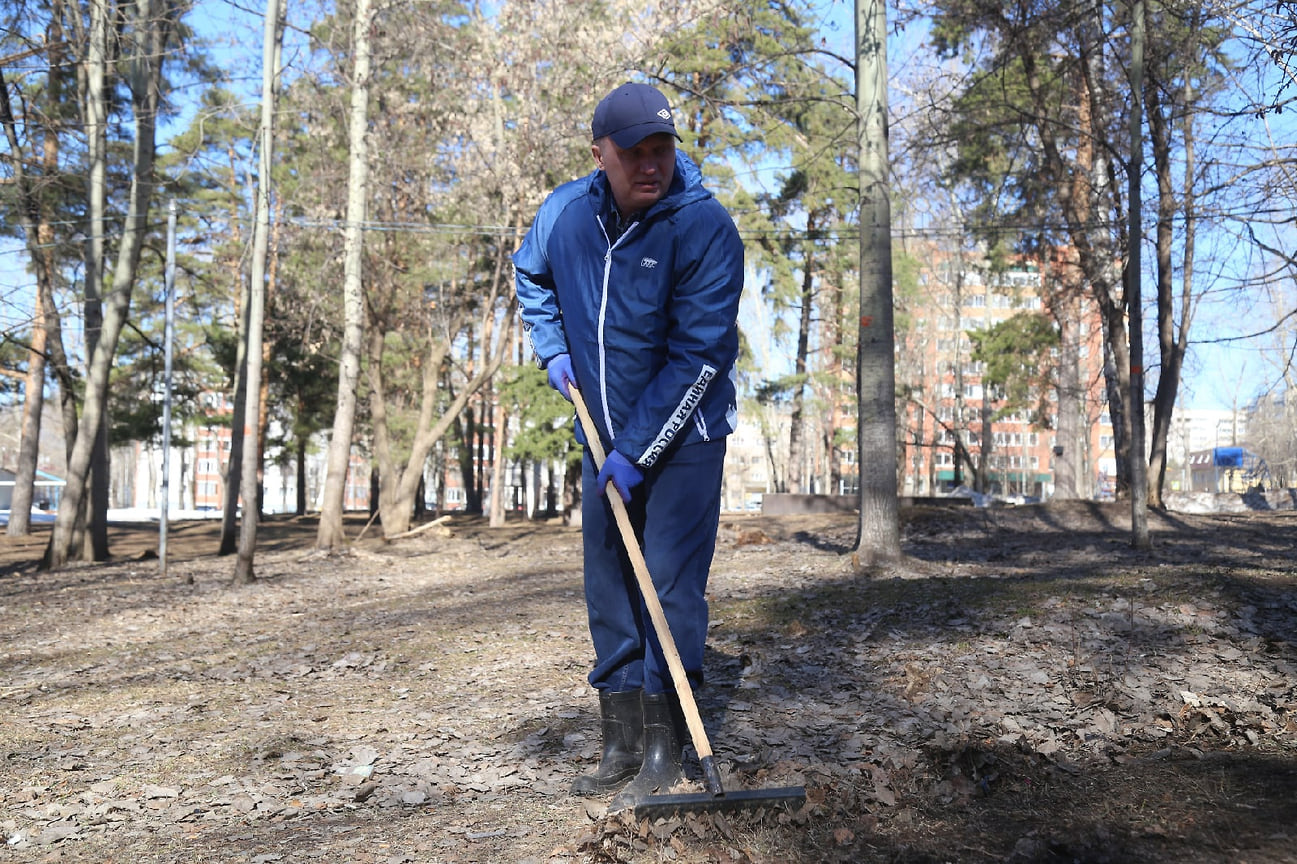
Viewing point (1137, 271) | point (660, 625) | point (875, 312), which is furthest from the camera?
point (1137, 271)

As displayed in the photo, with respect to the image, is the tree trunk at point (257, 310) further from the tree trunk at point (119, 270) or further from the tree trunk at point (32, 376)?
the tree trunk at point (32, 376)

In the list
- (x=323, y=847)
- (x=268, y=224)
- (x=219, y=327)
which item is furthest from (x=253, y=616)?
(x=219, y=327)

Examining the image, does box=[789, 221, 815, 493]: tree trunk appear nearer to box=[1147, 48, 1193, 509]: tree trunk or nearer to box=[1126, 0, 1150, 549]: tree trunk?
box=[1147, 48, 1193, 509]: tree trunk

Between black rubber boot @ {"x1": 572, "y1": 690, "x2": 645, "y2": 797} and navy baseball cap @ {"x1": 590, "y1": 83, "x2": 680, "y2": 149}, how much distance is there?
75.1 inches

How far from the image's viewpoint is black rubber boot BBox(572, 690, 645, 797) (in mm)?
3707

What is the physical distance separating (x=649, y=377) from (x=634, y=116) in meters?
0.85

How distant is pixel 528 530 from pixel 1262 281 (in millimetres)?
18060

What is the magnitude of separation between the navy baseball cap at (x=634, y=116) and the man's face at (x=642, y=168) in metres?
0.03

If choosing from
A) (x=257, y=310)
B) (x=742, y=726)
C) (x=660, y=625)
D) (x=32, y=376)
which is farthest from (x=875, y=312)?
(x=32, y=376)

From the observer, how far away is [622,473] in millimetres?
3418

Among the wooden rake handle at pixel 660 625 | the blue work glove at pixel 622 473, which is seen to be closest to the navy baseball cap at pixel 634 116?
the blue work glove at pixel 622 473

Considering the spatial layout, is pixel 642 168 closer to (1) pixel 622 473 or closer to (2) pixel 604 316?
(2) pixel 604 316

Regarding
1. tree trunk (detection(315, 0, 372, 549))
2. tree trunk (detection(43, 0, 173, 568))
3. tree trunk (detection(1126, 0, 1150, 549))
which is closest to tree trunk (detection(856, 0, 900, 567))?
tree trunk (detection(1126, 0, 1150, 549))

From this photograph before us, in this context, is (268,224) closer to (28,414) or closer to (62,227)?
(62,227)
